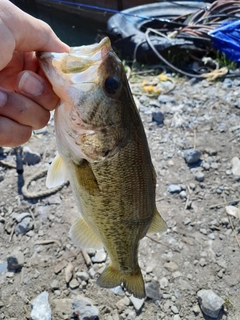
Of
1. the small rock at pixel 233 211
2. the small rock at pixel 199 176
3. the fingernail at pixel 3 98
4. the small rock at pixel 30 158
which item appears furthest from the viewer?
the small rock at pixel 30 158

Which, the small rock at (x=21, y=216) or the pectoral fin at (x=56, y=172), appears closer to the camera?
the pectoral fin at (x=56, y=172)

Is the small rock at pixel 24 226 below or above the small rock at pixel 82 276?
above

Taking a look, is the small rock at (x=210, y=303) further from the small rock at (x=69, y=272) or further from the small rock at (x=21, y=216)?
the small rock at (x=21, y=216)

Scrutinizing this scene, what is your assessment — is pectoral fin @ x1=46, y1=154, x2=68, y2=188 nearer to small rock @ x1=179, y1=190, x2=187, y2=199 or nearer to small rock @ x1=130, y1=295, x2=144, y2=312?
small rock @ x1=130, y1=295, x2=144, y2=312

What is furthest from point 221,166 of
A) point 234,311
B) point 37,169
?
point 37,169

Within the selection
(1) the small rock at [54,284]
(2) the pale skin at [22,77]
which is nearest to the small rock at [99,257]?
(1) the small rock at [54,284]

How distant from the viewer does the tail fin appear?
230cm

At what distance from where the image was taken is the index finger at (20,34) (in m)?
1.78

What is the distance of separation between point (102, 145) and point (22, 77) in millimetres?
555

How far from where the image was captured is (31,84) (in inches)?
74.5

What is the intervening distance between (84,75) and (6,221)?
2281 mm

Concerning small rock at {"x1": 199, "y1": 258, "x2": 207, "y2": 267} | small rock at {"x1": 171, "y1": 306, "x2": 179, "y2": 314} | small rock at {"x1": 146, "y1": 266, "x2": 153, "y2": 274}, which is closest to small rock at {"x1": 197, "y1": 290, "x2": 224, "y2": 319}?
small rock at {"x1": 171, "y1": 306, "x2": 179, "y2": 314}

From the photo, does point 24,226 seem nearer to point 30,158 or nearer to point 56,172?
point 30,158

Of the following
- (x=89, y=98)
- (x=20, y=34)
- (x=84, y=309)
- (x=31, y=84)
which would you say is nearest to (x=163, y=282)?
(x=84, y=309)
